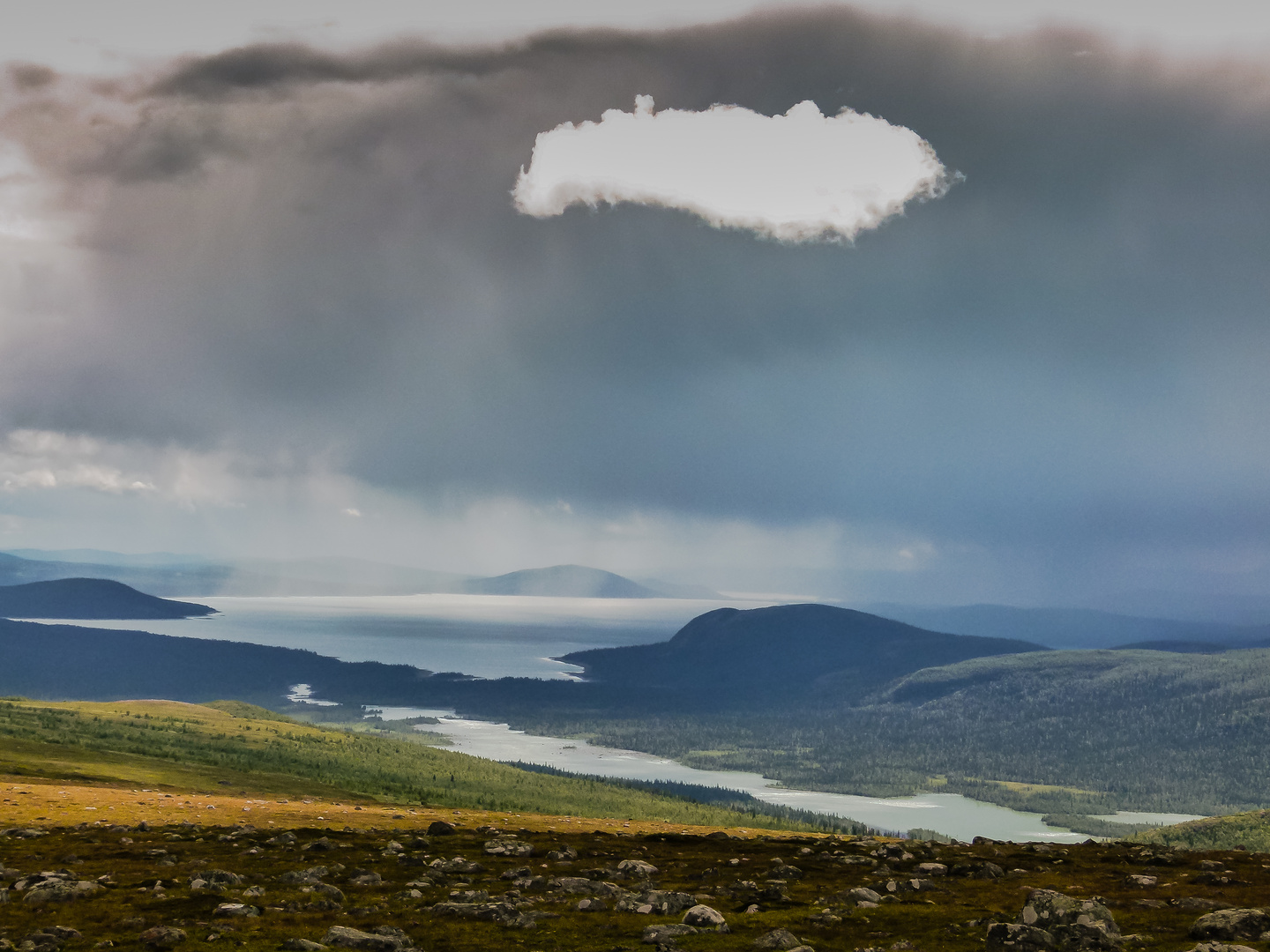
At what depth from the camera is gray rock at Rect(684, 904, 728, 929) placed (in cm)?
3422

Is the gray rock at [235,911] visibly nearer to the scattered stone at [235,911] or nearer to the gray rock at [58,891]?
the scattered stone at [235,911]

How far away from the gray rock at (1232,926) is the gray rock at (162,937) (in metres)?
37.5

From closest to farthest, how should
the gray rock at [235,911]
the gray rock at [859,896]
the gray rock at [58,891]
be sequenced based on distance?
the gray rock at [235,911], the gray rock at [58,891], the gray rock at [859,896]

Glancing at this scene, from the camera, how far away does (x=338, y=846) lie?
60188mm

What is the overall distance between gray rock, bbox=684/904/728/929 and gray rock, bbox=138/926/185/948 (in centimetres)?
1936

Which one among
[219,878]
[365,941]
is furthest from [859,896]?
[219,878]

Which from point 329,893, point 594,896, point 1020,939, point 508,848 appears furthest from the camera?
point 508,848

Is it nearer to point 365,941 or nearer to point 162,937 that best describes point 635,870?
point 365,941

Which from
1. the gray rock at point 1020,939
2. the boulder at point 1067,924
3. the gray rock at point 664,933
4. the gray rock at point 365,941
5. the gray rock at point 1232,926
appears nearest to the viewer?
the gray rock at point 1020,939

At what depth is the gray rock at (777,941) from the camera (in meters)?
30.2

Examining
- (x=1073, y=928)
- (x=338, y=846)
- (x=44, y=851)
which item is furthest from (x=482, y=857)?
(x=1073, y=928)

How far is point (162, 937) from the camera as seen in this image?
3064 cm

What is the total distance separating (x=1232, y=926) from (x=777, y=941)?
16.4m

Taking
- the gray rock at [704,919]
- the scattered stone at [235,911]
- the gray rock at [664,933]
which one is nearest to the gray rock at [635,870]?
the gray rock at [704,919]
